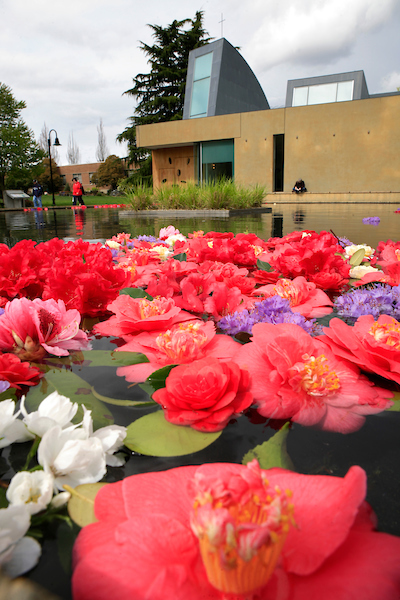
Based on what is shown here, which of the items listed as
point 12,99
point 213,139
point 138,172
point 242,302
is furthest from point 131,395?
point 12,99

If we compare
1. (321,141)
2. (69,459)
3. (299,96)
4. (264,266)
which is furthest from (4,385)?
(299,96)

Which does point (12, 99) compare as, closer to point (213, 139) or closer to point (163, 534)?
point (213, 139)

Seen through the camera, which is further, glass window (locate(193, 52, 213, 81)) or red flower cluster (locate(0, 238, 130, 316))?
glass window (locate(193, 52, 213, 81))

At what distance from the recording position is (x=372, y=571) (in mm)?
539

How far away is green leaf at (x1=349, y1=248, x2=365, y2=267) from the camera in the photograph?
102 inches

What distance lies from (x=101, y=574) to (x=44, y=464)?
25cm

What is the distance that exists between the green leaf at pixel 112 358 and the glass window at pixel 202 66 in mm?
26672

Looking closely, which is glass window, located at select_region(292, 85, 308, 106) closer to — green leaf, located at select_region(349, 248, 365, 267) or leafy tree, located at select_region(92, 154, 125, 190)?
leafy tree, located at select_region(92, 154, 125, 190)

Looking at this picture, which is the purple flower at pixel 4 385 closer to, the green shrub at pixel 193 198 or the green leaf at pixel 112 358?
the green leaf at pixel 112 358

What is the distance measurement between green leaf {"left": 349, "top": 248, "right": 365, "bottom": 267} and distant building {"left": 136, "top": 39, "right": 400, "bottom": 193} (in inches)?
627

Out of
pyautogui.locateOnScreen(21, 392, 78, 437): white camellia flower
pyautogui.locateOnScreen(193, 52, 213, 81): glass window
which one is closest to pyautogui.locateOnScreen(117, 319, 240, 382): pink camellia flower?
pyautogui.locateOnScreen(21, 392, 78, 437): white camellia flower

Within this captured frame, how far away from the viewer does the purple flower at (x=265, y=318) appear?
4.83ft

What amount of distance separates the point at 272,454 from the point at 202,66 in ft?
91.4

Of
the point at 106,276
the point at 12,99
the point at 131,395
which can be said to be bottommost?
the point at 131,395
